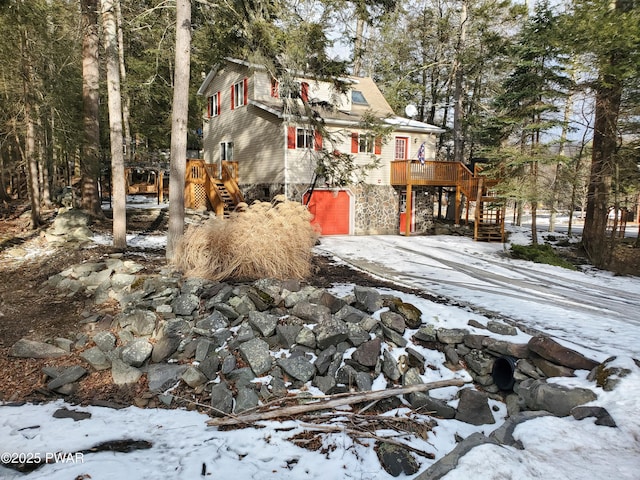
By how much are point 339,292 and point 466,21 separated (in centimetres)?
1914

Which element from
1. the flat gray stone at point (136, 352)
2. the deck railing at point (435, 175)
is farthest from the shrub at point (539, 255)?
the flat gray stone at point (136, 352)

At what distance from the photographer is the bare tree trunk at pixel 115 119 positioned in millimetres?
8305

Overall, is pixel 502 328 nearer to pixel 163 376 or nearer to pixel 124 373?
pixel 163 376

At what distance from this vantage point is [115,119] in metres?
8.49

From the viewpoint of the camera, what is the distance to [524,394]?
4234 millimetres

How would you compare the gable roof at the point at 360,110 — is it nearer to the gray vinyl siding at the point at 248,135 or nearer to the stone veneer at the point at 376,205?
the gray vinyl siding at the point at 248,135

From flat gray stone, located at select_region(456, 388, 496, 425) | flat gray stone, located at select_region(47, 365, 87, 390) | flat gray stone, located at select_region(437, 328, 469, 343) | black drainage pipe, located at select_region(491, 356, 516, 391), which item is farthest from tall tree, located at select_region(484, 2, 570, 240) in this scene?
flat gray stone, located at select_region(47, 365, 87, 390)

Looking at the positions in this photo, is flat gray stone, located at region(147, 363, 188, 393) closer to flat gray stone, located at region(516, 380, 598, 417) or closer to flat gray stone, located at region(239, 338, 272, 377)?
flat gray stone, located at region(239, 338, 272, 377)

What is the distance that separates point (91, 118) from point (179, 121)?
554cm

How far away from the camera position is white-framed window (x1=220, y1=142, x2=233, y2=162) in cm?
1900

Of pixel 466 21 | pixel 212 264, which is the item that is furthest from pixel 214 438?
pixel 466 21

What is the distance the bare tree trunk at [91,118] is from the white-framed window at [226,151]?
7654 millimetres

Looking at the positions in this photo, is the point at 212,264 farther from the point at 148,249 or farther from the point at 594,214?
the point at 594,214

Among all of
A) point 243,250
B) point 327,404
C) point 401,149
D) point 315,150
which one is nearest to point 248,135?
point 315,150
